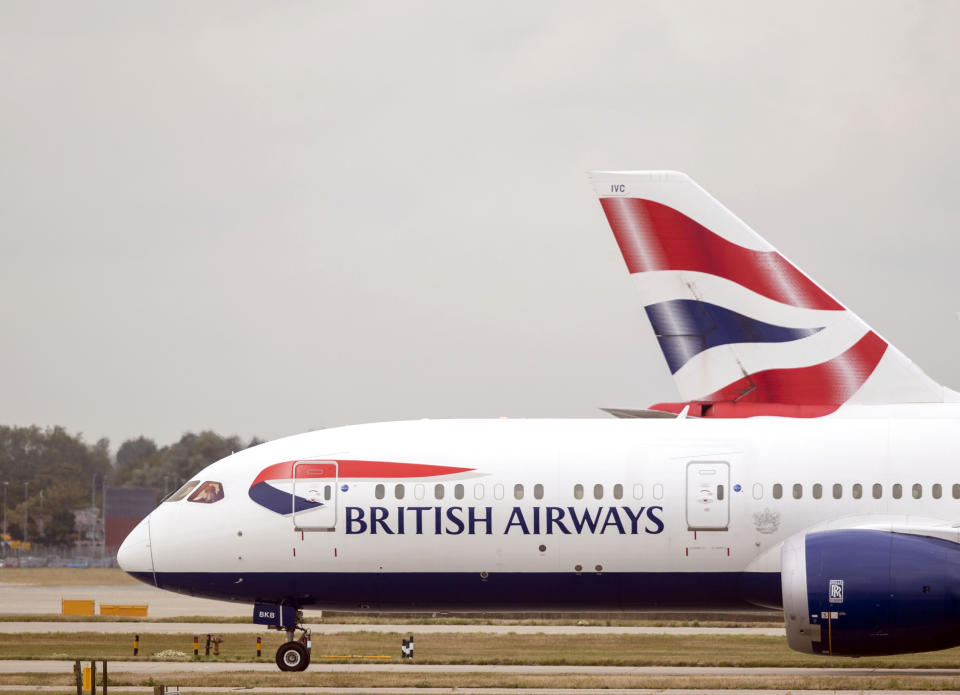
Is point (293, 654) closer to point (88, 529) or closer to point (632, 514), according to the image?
point (632, 514)

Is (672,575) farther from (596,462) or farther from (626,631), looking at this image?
(626,631)

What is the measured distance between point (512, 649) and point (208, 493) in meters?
12.7

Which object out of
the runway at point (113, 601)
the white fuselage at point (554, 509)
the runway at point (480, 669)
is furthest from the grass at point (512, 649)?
the runway at point (113, 601)

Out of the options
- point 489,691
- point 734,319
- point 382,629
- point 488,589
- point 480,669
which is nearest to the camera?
point 489,691

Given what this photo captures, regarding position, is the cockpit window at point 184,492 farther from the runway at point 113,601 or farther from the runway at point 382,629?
the runway at point 113,601

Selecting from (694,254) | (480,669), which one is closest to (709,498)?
(694,254)

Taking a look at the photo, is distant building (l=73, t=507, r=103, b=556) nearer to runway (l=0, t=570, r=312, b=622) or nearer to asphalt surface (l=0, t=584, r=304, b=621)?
runway (l=0, t=570, r=312, b=622)

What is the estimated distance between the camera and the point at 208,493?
2756 cm

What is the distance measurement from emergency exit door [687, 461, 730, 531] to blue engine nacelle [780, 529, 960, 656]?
1.64m

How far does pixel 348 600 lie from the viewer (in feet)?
89.7

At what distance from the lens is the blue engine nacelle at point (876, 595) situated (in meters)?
24.6

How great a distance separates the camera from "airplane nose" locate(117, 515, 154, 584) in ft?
90.0

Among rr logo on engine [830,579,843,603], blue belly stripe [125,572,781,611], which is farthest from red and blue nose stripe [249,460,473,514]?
rr logo on engine [830,579,843,603]

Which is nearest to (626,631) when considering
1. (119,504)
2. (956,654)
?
(956,654)
